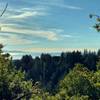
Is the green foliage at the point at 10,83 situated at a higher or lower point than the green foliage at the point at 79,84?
higher

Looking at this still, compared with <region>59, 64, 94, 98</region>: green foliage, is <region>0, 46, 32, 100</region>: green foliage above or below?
above

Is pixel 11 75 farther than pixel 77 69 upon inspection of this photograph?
No

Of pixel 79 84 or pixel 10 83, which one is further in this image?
pixel 79 84

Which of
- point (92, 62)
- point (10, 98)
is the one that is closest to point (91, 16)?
point (10, 98)

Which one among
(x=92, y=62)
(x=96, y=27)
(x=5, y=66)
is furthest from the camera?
(x=92, y=62)

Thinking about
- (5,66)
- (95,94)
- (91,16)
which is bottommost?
(95,94)

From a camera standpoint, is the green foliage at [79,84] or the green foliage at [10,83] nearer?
the green foliage at [10,83]

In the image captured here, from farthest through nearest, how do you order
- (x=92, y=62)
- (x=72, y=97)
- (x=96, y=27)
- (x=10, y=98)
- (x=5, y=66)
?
1. (x=92, y=62)
2. (x=72, y=97)
3. (x=5, y=66)
4. (x=10, y=98)
5. (x=96, y=27)

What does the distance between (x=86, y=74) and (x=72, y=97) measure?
22.6 feet

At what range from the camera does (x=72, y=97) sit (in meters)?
73.8

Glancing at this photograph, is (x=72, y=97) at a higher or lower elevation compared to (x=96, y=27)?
lower

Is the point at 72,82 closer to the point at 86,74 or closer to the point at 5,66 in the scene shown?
the point at 86,74

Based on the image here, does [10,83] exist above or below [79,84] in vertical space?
above

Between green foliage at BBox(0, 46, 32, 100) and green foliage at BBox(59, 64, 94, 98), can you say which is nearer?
green foliage at BBox(0, 46, 32, 100)
